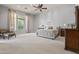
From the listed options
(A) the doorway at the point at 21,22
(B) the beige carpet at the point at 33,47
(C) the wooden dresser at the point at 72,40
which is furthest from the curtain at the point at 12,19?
(C) the wooden dresser at the point at 72,40

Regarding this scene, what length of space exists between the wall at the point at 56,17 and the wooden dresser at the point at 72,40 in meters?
2.76

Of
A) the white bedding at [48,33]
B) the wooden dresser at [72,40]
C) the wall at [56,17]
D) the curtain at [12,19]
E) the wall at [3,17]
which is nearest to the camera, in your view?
the wooden dresser at [72,40]

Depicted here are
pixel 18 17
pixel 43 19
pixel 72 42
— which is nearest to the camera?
pixel 72 42

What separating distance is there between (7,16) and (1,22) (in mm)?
661

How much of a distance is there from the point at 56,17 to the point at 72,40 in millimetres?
3184

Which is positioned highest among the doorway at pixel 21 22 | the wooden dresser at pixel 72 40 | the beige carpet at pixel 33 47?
the doorway at pixel 21 22

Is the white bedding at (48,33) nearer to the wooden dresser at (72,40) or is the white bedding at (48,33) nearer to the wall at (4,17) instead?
the wall at (4,17)

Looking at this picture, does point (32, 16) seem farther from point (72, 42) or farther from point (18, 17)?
point (72, 42)

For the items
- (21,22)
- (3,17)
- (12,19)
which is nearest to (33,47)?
(21,22)

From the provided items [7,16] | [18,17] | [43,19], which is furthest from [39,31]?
[7,16]

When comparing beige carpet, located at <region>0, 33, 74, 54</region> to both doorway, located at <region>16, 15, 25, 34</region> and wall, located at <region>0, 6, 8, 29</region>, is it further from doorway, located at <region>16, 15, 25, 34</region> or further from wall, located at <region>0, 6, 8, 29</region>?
wall, located at <region>0, 6, 8, 29</region>

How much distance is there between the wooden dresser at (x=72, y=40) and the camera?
3.87m
